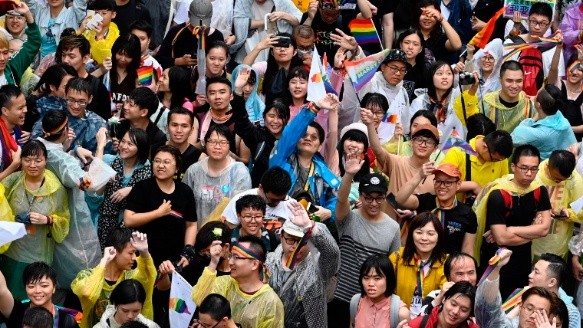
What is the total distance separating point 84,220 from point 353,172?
2.09 meters

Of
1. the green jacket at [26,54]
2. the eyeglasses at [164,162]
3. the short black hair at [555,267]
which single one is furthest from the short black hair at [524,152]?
the green jacket at [26,54]

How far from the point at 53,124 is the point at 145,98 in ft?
3.33

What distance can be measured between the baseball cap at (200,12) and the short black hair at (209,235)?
3802 millimetres

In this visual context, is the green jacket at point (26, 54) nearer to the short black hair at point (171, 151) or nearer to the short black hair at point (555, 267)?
the short black hair at point (171, 151)

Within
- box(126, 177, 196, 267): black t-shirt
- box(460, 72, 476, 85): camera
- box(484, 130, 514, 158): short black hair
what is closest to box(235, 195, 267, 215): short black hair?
box(126, 177, 196, 267): black t-shirt

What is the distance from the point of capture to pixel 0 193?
11.7m

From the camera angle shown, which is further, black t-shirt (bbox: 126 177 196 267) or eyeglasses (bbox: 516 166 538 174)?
eyeglasses (bbox: 516 166 538 174)

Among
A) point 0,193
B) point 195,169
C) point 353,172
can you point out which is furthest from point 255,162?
point 0,193

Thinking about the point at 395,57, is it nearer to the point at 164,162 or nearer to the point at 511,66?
the point at 511,66

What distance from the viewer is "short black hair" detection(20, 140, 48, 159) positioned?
11883mm

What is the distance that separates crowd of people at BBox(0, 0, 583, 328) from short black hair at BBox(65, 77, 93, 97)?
0.8 inches

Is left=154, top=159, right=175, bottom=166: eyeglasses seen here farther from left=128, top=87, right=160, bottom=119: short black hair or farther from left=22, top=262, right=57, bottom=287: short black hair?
left=22, top=262, right=57, bottom=287: short black hair

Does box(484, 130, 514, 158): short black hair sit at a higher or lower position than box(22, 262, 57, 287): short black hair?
higher

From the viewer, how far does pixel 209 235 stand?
38.1 feet
